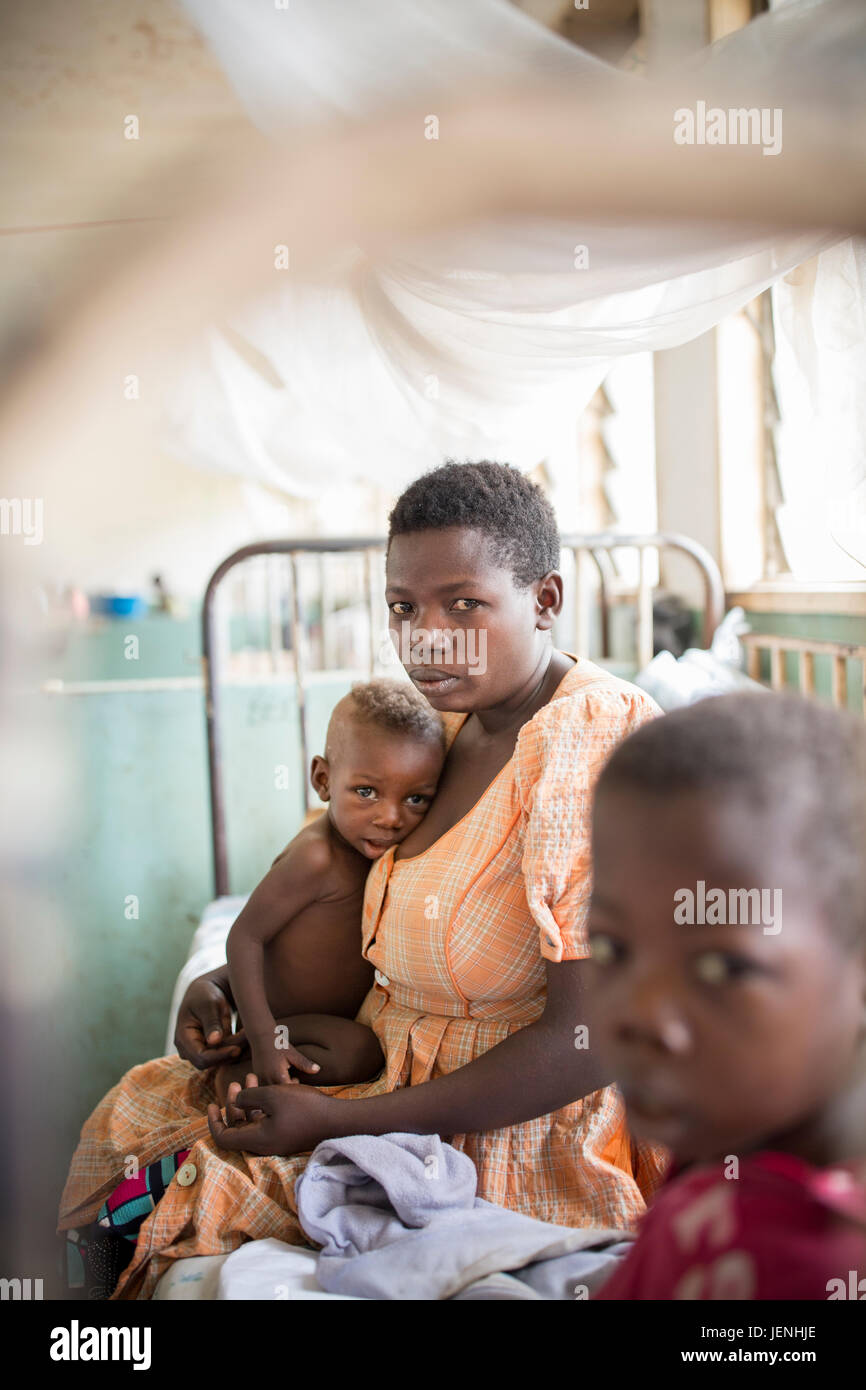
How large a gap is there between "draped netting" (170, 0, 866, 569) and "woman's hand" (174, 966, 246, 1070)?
3.64 ft

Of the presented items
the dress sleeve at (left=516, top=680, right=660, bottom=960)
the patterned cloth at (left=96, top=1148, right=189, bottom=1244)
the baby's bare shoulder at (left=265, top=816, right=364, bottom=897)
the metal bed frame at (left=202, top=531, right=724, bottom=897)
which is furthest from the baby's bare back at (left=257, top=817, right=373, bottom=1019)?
the metal bed frame at (left=202, top=531, right=724, bottom=897)

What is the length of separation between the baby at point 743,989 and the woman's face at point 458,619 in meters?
0.57

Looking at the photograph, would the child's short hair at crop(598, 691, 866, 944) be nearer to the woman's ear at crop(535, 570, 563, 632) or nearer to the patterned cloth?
the woman's ear at crop(535, 570, 563, 632)

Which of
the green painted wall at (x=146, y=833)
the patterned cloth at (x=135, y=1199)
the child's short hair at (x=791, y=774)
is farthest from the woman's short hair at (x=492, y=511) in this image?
the green painted wall at (x=146, y=833)

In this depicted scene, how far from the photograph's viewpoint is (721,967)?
1.91 feet

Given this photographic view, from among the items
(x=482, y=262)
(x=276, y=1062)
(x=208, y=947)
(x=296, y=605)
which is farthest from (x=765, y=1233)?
(x=296, y=605)

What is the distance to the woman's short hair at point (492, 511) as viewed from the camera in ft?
4.00

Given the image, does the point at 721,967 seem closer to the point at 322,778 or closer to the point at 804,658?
the point at 322,778

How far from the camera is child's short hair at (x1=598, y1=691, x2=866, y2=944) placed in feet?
1.98

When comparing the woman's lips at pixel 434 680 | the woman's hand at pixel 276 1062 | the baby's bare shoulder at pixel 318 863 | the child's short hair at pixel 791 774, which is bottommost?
the woman's hand at pixel 276 1062

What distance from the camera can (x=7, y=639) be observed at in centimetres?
114

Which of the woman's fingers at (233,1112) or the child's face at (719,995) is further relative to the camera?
the woman's fingers at (233,1112)

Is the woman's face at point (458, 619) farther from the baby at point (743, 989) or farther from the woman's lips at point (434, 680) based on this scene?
the baby at point (743, 989)
